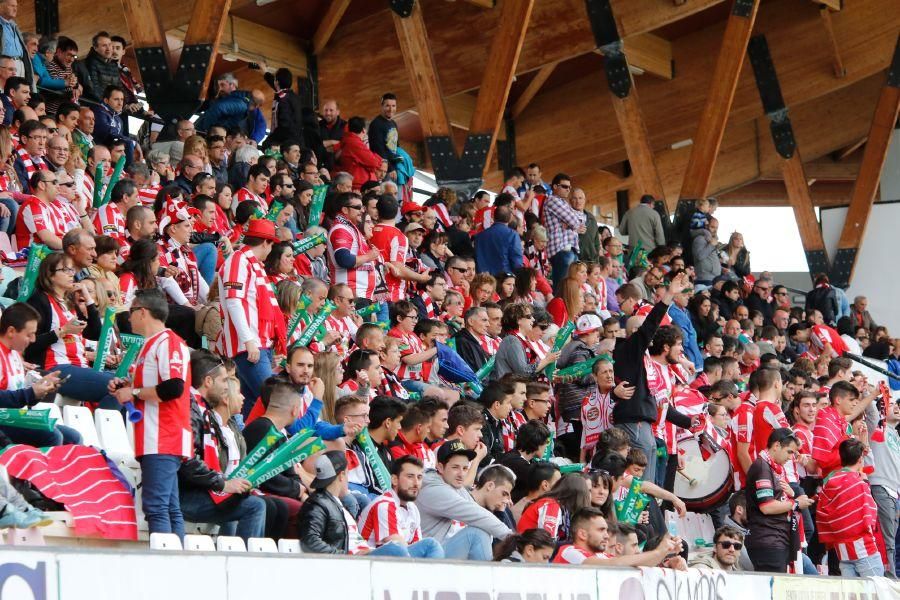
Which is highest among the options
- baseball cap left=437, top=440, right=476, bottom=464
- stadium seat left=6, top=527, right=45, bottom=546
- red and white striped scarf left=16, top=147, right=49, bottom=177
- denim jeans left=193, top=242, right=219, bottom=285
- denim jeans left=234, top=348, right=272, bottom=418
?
red and white striped scarf left=16, top=147, right=49, bottom=177

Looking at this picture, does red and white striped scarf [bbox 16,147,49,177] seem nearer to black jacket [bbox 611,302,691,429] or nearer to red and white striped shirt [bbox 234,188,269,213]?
red and white striped shirt [bbox 234,188,269,213]

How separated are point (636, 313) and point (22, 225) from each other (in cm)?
573

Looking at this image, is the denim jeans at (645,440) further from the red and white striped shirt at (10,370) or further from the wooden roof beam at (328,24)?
the wooden roof beam at (328,24)

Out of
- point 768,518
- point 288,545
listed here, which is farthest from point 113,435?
point 768,518

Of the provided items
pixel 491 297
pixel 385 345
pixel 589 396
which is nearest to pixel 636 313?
pixel 491 297

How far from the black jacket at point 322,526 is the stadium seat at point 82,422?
982 mm

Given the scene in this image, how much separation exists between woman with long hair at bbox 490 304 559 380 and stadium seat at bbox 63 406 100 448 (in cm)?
407

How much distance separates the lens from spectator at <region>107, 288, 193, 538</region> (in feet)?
18.1

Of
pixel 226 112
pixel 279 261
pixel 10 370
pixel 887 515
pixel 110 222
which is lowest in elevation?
pixel 887 515

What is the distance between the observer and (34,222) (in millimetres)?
8227

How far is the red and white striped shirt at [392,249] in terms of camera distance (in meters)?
10.8

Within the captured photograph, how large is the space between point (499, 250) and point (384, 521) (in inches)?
262

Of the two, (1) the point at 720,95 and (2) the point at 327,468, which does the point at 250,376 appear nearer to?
(2) the point at 327,468

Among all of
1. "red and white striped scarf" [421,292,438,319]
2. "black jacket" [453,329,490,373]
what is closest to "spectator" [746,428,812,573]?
"black jacket" [453,329,490,373]
